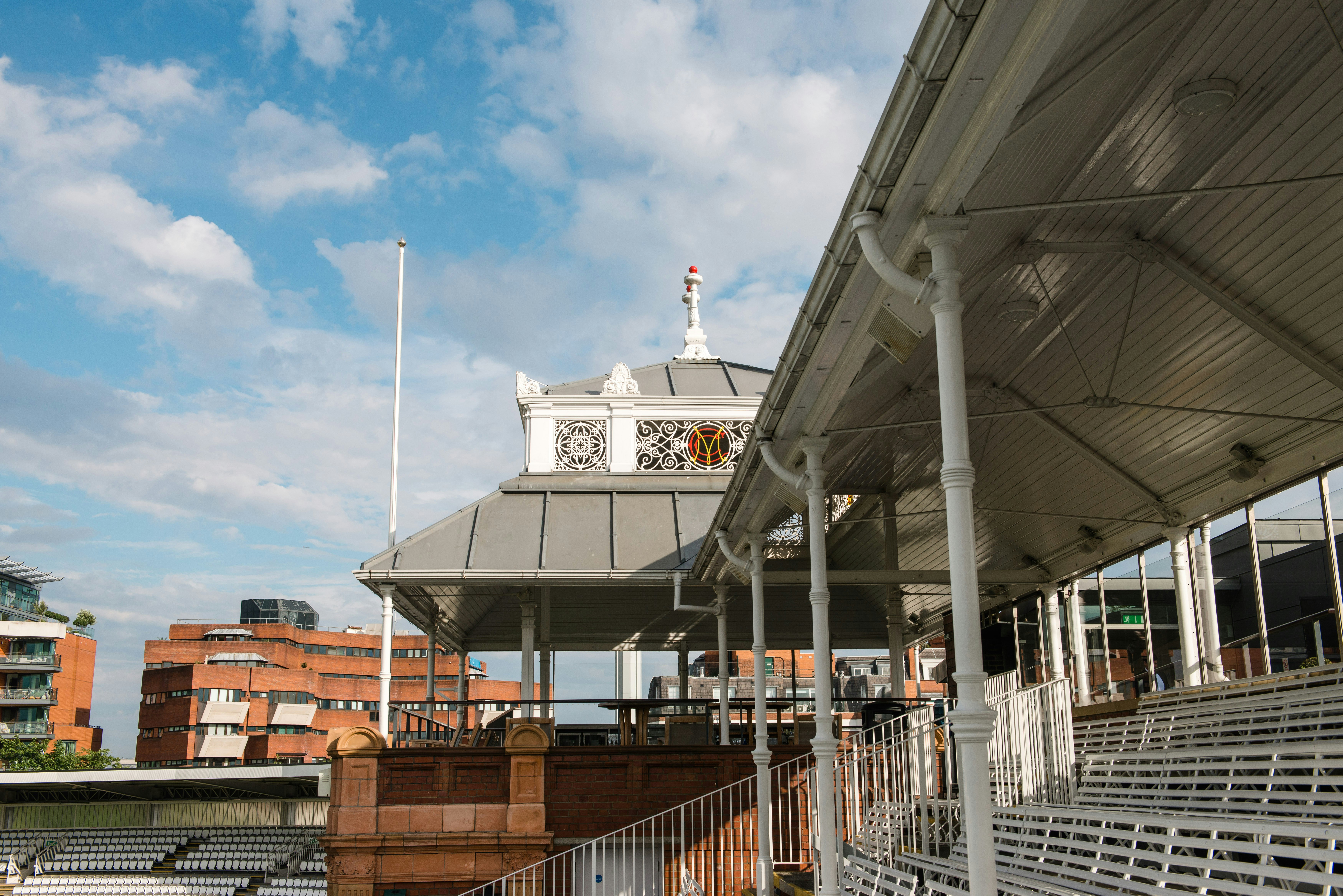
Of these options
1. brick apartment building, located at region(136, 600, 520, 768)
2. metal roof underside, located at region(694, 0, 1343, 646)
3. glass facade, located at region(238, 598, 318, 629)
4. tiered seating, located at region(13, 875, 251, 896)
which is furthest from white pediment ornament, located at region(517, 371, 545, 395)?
glass facade, located at region(238, 598, 318, 629)

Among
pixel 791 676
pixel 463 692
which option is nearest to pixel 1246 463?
pixel 463 692

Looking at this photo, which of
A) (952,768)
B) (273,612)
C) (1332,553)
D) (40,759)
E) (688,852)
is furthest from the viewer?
(273,612)

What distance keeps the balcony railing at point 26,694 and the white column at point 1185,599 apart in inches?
2909

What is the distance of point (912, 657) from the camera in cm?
7200

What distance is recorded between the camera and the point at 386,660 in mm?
15703

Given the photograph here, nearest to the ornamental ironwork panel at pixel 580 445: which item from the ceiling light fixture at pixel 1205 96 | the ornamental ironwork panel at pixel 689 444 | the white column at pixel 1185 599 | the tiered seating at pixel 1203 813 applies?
the ornamental ironwork panel at pixel 689 444

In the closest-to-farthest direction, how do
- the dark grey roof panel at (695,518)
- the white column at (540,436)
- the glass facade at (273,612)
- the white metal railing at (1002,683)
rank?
the white metal railing at (1002,683) → the dark grey roof panel at (695,518) → the white column at (540,436) → the glass facade at (273,612)

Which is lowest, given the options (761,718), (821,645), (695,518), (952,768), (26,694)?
(952,768)

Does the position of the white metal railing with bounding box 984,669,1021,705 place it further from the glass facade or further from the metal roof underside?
the glass facade

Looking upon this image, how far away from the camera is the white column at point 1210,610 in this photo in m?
12.8

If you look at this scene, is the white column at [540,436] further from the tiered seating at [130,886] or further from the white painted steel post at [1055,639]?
the tiered seating at [130,886]

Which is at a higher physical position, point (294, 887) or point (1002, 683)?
point (1002, 683)

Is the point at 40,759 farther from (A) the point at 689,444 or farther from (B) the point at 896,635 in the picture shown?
(B) the point at 896,635

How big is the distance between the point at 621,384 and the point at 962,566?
15533 millimetres
